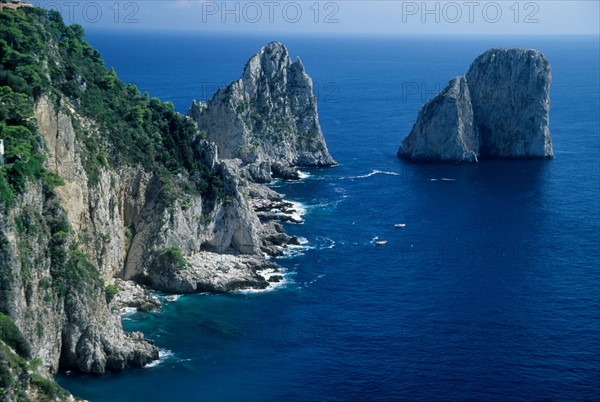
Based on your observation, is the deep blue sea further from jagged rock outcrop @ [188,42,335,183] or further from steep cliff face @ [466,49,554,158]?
steep cliff face @ [466,49,554,158]

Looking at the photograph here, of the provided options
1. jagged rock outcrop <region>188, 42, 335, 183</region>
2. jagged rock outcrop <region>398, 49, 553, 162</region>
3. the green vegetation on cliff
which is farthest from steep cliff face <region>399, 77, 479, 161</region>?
the green vegetation on cliff

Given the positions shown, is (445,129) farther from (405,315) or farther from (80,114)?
(80,114)

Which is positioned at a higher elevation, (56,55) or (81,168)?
(56,55)

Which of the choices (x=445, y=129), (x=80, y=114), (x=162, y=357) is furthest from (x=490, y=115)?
(x=162, y=357)

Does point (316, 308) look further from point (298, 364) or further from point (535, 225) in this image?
point (535, 225)

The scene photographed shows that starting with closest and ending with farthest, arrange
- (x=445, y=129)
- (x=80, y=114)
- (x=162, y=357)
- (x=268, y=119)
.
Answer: (x=162, y=357) < (x=80, y=114) < (x=268, y=119) < (x=445, y=129)

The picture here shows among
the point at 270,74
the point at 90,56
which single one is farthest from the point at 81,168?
the point at 270,74

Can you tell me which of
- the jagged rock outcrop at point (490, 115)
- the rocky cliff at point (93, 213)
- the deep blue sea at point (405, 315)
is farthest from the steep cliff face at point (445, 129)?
the rocky cliff at point (93, 213)
